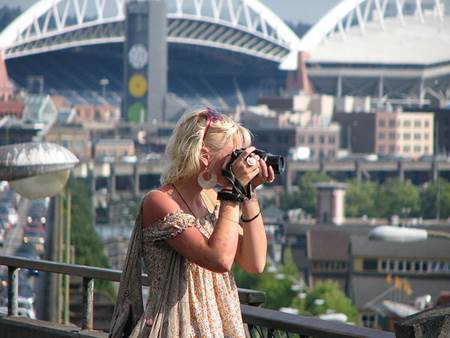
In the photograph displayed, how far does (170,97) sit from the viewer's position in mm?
94125

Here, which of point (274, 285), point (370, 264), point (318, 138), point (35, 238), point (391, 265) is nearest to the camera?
point (35, 238)

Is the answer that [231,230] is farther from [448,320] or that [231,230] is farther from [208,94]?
[208,94]

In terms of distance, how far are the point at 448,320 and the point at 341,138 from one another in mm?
80340

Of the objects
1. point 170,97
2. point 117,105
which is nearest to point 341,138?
point 170,97

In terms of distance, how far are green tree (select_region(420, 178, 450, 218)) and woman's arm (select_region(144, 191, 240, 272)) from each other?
51347mm

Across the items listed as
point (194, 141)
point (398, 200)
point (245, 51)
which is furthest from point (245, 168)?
point (245, 51)

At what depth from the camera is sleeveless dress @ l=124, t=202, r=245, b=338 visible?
3.27 m

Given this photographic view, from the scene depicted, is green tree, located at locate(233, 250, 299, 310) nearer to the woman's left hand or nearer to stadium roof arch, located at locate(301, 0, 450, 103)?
the woman's left hand

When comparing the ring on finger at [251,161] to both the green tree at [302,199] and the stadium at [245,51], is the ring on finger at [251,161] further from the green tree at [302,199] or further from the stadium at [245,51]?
the stadium at [245,51]

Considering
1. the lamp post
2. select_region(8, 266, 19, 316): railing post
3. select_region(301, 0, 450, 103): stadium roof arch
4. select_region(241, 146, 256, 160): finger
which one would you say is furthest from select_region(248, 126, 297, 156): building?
select_region(241, 146, 256, 160): finger

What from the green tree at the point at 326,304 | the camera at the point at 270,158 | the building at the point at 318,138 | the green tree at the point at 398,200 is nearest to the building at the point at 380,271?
the green tree at the point at 326,304

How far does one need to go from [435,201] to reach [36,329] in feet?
171

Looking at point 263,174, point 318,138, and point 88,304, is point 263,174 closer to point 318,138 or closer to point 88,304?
point 88,304

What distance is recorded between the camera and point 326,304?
1014 inches
